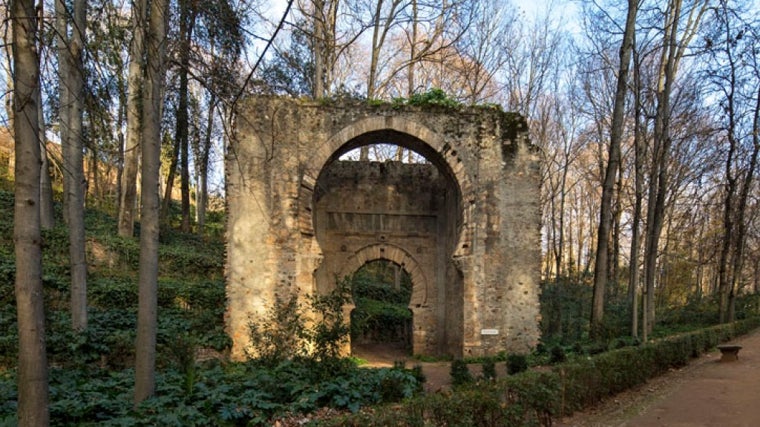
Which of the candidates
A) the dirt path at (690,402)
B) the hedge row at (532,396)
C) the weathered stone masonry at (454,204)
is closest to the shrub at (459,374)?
the hedge row at (532,396)

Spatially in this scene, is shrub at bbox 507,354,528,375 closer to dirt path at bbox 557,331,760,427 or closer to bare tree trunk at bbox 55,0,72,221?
dirt path at bbox 557,331,760,427

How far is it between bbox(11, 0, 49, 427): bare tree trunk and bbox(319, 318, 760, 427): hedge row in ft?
7.95

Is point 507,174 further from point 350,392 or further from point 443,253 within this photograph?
point 350,392

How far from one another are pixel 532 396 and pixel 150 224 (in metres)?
5.41

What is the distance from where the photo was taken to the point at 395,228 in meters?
15.9

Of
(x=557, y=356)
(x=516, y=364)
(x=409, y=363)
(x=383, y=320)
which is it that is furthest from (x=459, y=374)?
(x=383, y=320)

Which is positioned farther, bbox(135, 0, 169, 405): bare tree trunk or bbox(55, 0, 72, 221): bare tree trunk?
bbox(55, 0, 72, 221): bare tree trunk

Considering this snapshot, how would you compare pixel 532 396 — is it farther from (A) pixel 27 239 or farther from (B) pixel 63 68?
(B) pixel 63 68

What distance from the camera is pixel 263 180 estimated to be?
40.9ft

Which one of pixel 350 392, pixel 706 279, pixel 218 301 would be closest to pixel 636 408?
pixel 350 392

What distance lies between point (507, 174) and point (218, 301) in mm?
8764

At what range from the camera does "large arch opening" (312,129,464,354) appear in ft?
51.0

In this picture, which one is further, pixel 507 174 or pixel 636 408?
pixel 507 174

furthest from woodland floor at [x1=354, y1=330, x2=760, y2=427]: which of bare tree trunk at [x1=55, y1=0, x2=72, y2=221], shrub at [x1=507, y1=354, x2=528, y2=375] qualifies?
bare tree trunk at [x1=55, y1=0, x2=72, y2=221]
